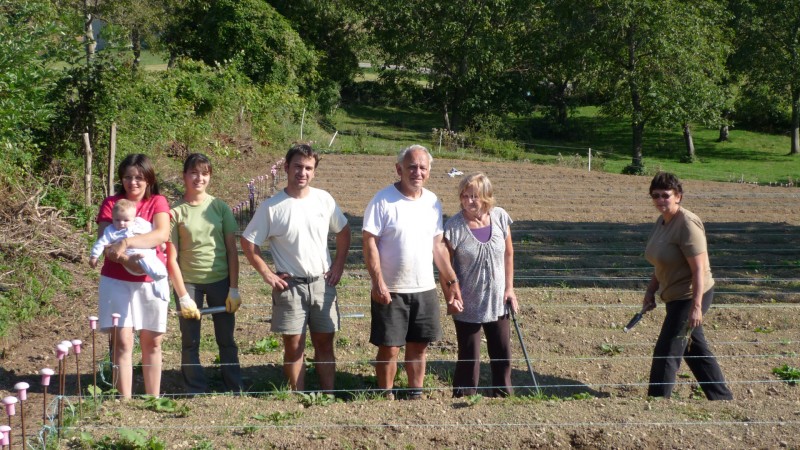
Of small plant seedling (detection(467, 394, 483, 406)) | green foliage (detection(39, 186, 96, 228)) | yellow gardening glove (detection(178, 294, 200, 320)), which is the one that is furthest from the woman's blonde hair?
green foliage (detection(39, 186, 96, 228))

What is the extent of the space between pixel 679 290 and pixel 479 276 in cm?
124

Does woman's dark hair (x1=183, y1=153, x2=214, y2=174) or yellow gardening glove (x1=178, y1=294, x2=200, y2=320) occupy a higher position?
woman's dark hair (x1=183, y1=153, x2=214, y2=174)

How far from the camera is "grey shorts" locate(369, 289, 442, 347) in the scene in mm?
5395

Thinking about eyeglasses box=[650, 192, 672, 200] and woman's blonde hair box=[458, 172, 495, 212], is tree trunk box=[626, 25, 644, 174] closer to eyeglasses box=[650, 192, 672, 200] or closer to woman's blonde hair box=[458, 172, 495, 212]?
eyeglasses box=[650, 192, 672, 200]

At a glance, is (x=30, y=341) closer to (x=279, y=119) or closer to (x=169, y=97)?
(x=169, y=97)

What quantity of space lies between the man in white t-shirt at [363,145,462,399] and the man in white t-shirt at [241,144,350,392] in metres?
0.29

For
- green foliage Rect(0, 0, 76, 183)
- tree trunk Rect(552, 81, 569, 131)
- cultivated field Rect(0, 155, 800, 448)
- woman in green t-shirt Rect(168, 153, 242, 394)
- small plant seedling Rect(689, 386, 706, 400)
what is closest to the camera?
cultivated field Rect(0, 155, 800, 448)

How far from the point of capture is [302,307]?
214 inches

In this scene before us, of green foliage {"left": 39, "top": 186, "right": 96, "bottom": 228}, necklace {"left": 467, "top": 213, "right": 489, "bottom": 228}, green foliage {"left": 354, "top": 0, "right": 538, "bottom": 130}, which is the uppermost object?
green foliage {"left": 354, "top": 0, "right": 538, "bottom": 130}

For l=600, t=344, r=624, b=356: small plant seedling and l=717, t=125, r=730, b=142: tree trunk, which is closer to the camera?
l=600, t=344, r=624, b=356: small plant seedling

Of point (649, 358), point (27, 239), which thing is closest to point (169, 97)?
point (27, 239)

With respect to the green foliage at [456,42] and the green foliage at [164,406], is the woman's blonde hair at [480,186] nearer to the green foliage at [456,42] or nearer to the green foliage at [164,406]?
the green foliage at [164,406]

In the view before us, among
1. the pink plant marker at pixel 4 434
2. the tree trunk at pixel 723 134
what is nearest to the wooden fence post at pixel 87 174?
the pink plant marker at pixel 4 434

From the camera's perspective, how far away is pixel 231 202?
1514 cm
